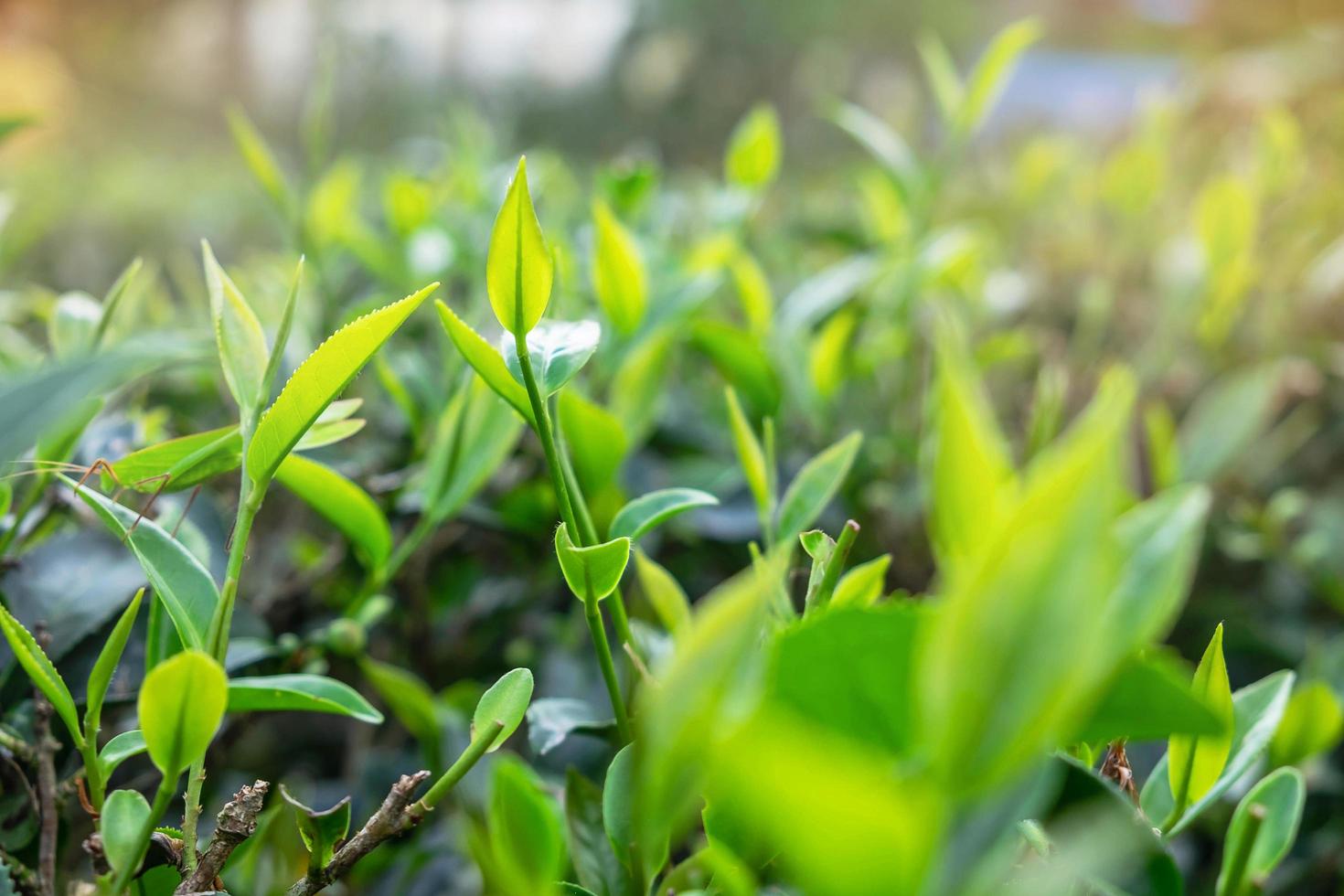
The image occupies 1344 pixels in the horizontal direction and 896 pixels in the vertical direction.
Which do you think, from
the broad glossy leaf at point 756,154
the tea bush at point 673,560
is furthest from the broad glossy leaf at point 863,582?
the broad glossy leaf at point 756,154

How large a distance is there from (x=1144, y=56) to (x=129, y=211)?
4062mm

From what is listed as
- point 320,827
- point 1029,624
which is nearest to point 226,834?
point 320,827

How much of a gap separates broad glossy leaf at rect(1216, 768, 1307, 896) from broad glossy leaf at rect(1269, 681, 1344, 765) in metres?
0.12

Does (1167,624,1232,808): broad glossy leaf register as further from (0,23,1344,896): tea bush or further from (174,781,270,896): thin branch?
(174,781,270,896): thin branch

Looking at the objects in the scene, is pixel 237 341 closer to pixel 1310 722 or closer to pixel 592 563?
pixel 592 563

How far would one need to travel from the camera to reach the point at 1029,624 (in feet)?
0.50

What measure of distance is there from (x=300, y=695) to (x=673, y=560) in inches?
15.0

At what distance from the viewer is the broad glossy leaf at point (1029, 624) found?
148 millimetres

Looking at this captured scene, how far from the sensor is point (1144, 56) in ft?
14.0

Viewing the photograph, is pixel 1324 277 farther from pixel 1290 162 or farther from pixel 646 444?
pixel 646 444

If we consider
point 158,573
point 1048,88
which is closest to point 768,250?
point 158,573

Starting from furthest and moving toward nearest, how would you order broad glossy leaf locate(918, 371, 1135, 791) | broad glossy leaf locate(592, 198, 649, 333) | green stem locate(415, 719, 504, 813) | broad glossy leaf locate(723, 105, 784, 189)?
broad glossy leaf locate(723, 105, 784, 189) → broad glossy leaf locate(592, 198, 649, 333) → green stem locate(415, 719, 504, 813) → broad glossy leaf locate(918, 371, 1135, 791)

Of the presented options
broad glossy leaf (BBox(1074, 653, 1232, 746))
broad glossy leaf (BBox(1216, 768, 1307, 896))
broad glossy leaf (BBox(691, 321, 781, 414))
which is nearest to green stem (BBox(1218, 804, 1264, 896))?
broad glossy leaf (BBox(1216, 768, 1307, 896))

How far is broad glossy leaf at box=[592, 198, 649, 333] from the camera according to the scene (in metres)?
0.50
